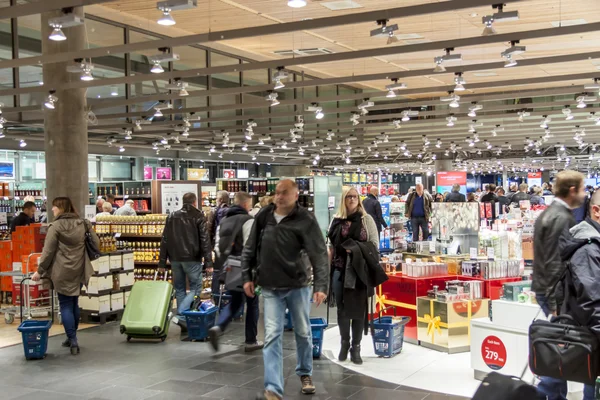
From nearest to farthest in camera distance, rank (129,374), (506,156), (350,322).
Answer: (129,374)
(350,322)
(506,156)

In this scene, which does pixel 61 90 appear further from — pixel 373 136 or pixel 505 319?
pixel 373 136

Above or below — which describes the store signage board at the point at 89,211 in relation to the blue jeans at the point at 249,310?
above

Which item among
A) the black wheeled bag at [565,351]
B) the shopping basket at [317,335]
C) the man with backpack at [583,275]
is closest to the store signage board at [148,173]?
the shopping basket at [317,335]

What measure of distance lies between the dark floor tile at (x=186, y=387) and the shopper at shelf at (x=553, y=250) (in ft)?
8.87

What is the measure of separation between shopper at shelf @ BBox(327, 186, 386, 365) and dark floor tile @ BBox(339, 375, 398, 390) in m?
0.46

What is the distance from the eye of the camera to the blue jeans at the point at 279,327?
16.1 feet

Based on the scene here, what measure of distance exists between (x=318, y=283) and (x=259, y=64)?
19.1ft

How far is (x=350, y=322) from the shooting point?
6.79 metres

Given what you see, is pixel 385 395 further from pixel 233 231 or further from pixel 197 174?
pixel 197 174

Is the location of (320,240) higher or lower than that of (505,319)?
higher

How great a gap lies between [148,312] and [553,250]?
16.5 ft

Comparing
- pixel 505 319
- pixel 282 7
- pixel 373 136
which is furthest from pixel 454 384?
pixel 373 136

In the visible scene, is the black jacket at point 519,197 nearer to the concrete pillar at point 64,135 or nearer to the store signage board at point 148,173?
the concrete pillar at point 64,135

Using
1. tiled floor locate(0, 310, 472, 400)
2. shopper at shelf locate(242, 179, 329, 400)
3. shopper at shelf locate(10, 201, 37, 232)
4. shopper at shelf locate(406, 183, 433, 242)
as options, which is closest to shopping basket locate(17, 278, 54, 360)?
tiled floor locate(0, 310, 472, 400)
